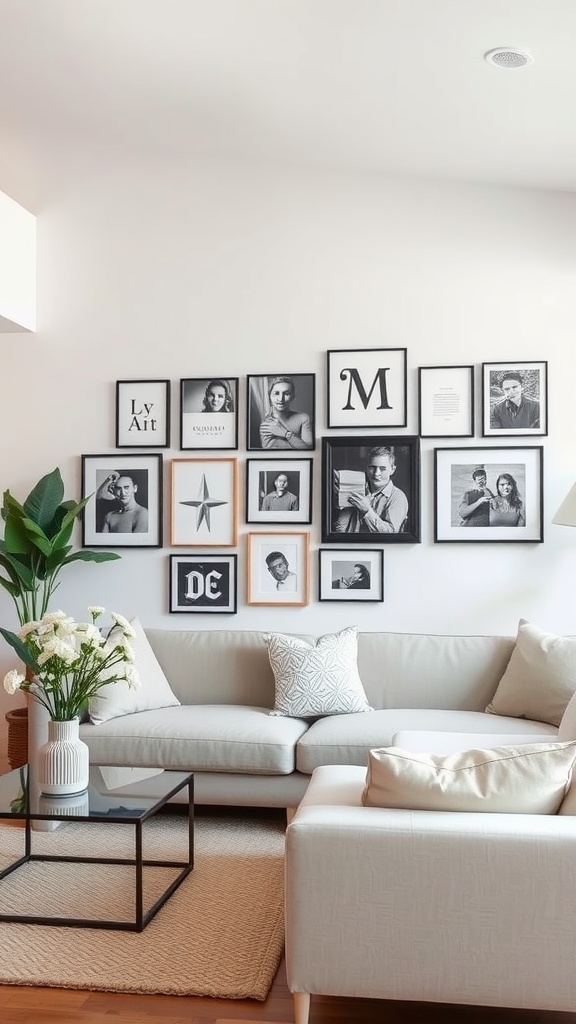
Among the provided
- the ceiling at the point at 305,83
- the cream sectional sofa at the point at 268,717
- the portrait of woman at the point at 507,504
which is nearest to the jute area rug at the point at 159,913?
the cream sectional sofa at the point at 268,717

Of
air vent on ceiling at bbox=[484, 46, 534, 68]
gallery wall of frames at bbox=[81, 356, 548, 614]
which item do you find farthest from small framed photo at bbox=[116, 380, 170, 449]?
air vent on ceiling at bbox=[484, 46, 534, 68]

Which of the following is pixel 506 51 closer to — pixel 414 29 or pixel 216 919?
pixel 414 29

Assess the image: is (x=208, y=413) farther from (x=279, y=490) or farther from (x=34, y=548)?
(x=34, y=548)

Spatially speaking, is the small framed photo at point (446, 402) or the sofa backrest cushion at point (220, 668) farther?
the small framed photo at point (446, 402)

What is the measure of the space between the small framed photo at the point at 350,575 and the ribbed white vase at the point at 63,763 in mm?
1819

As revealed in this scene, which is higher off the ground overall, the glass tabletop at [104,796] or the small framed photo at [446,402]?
the small framed photo at [446,402]

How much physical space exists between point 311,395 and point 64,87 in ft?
5.98

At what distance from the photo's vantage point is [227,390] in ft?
16.5

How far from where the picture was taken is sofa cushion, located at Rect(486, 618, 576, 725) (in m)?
4.09

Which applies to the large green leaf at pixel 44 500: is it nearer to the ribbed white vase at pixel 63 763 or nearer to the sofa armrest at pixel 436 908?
the ribbed white vase at pixel 63 763

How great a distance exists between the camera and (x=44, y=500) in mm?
4805

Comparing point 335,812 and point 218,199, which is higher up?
point 218,199

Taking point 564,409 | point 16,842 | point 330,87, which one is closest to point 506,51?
point 330,87

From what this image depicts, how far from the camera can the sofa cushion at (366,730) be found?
392 cm
